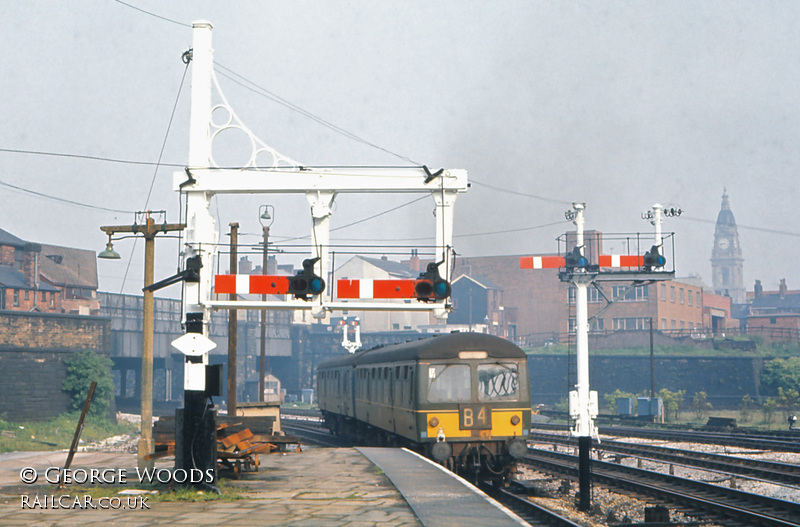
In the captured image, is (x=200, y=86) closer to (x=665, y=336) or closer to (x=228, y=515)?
(x=228, y=515)

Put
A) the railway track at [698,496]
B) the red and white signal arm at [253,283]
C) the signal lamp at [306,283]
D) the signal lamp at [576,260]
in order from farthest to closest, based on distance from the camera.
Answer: the signal lamp at [576,260] < the railway track at [698,496] < the red and white signal arm at [253,283] < the signal lamp at [306,283]

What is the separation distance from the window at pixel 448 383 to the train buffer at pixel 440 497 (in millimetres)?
1695

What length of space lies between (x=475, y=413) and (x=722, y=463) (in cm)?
769

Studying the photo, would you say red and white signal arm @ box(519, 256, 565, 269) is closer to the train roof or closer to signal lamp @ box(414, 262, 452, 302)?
the train roof

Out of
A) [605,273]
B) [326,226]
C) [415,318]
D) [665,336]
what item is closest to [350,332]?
[415,318]

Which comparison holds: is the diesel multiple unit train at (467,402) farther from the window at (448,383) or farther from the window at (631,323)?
the window at (631,323)

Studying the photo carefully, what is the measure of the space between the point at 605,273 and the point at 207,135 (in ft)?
37.6

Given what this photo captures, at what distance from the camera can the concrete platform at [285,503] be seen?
9.68m

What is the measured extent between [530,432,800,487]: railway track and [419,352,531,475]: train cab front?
5.19 meters

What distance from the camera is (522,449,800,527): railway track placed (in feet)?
42.7

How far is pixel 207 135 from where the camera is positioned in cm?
1291

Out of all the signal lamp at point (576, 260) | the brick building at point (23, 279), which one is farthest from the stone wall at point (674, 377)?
the signal lamp at point (576, 260)

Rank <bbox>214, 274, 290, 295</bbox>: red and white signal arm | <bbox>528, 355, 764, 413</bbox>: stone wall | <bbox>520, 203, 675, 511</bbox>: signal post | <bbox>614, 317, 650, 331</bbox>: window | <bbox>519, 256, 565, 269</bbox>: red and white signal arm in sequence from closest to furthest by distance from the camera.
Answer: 1. <bbox>214, 274, 290, 295</bbox>: red and white signal arm
2. <bbox>520, 203, 675, 511</bbox>: signal post
3. <bbox>519, 256, 565, 269</bbox>: red and white signal arm
4. <bbox>528, 355, 764, 413</bbox>: stone wall
5. <bbox>614, 317, 650, 331</bbox>: window

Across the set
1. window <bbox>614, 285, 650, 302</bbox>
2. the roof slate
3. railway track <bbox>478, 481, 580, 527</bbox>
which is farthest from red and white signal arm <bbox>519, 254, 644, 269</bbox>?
the roof slate
